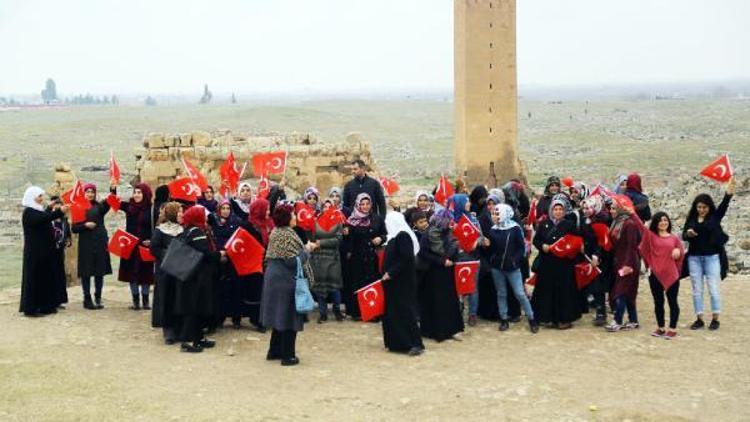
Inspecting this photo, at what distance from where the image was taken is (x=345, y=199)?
37.8ft

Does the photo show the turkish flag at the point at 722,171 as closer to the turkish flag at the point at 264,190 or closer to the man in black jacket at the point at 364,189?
the man in black jacket at the point at 364,189

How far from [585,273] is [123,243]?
5.37 metres

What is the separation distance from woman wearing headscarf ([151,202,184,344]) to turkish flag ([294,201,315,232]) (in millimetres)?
1298

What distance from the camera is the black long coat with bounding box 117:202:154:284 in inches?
431

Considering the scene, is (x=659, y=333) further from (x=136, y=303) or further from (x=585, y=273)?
(x=136, y=303)

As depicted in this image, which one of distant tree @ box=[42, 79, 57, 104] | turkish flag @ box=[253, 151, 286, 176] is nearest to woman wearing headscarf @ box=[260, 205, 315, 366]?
turkish flag @ box=[253, 151, 286, 176]

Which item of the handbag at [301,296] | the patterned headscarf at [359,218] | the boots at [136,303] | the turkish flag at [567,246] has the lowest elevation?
the boots at [136,303]

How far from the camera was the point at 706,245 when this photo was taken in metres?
A: 9.84

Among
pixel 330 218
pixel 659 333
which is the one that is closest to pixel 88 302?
pixel 330 218

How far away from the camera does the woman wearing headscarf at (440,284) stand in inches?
377

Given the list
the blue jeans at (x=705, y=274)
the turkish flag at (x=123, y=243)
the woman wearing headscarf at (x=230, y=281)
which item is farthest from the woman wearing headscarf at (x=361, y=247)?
the blue jeans at (x=705, y=274)

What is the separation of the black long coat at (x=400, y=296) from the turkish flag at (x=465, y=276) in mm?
830

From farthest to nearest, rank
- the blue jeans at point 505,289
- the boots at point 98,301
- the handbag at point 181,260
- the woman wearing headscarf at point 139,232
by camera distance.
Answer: the boots at point 98,301 → the woman wearing headscarf at point 139,232 → the blue jeans at point 505,289 → the handbag at point 181,260

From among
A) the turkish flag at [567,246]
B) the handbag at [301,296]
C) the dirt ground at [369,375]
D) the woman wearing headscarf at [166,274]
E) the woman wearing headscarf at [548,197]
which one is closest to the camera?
the dirt ground at [369,375]
